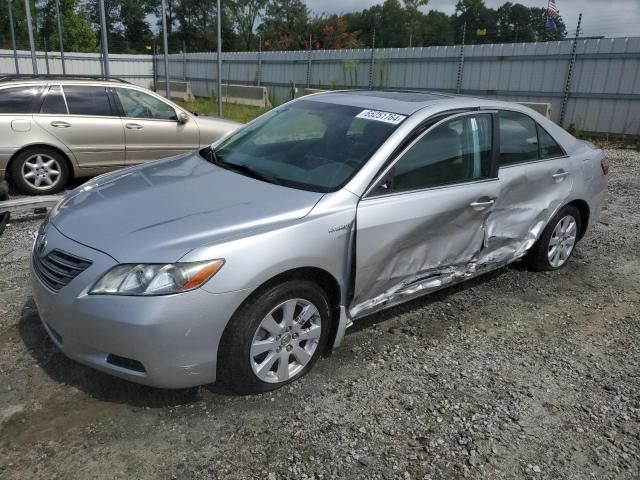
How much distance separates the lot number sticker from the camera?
3.47 m

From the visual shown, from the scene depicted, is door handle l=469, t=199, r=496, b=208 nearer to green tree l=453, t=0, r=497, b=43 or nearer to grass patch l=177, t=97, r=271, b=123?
grass patch l=177, t=97, r=271, b=123

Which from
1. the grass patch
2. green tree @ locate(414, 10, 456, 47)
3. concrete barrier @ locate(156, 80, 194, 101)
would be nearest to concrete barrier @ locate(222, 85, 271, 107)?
the grass patch

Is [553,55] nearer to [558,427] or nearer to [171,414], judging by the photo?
[558,427]

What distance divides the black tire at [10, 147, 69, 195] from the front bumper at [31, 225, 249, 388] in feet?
15.5

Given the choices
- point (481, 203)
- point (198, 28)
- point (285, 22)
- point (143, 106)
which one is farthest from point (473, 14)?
point (481, 203)

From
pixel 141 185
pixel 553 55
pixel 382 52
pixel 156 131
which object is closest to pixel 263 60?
pixel 382 52

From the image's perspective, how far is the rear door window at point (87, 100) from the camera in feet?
23.2

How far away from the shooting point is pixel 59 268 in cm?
270

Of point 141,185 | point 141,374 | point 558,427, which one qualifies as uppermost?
point 141,185

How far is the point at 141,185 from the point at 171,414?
1.39 meters

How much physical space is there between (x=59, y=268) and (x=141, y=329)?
2.00 ft

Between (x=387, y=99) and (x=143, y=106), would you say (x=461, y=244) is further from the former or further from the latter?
(x=143, y=106)

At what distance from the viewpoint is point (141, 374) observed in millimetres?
2578

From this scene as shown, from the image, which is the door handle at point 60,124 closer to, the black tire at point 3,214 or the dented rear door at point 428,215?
the black tire at point 3,214
